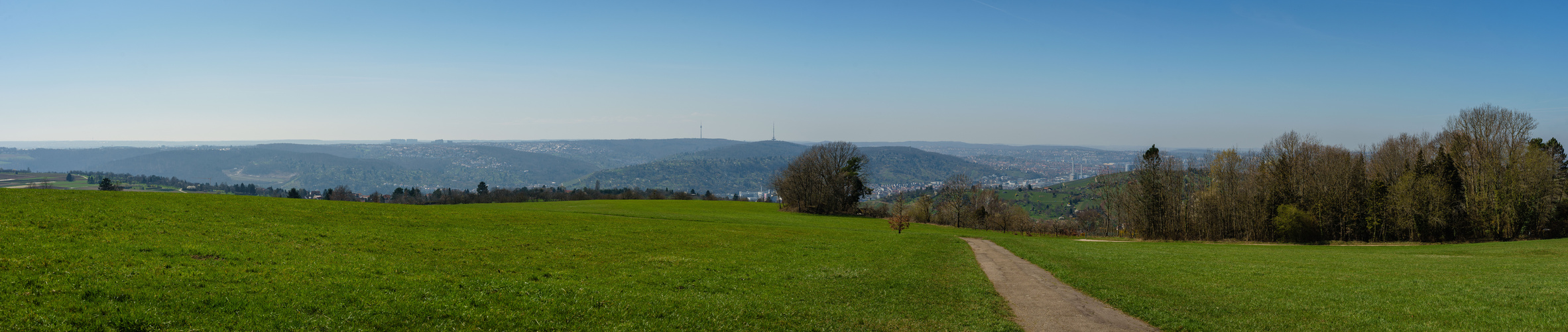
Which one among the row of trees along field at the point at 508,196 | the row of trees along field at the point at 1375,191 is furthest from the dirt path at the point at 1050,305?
the row of trees along field at the point at 508,196

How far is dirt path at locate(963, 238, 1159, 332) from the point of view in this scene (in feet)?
47.7

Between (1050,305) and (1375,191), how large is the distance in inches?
2432

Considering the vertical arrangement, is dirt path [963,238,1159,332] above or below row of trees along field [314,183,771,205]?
above

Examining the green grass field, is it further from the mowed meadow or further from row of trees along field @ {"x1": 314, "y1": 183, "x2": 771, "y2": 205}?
row of trees along field @ {"x1": 314, "y1": 183, "x2": 771, "y2": 205}

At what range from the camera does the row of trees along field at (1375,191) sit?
5328 cm

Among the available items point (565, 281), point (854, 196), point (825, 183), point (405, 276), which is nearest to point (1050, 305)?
point (565, 281)

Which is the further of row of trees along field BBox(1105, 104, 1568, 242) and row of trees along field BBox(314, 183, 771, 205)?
row of trees along field BBox(314, 183, 771, 205)

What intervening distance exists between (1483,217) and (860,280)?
2762 inches

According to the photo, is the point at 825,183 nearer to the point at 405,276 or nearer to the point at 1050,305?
the point at 1050,305

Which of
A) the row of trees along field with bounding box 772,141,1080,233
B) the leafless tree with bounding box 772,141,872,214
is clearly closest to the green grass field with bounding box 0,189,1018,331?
the row of trees along field with bounding box 772,141,1080,233

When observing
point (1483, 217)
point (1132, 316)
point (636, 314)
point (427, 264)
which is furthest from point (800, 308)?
point (1483, 217)

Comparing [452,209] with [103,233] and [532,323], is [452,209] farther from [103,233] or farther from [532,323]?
[532,323]

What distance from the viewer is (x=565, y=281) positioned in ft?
54.6

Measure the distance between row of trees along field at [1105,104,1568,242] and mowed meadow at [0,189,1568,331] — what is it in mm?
29537
